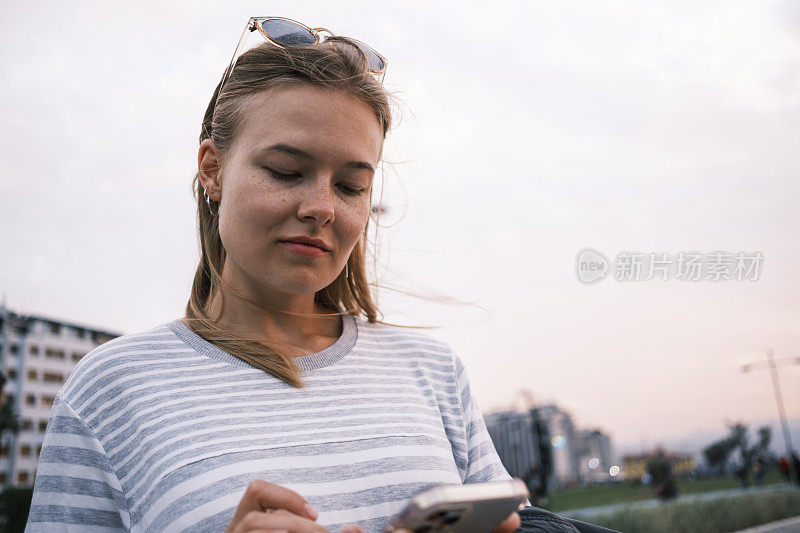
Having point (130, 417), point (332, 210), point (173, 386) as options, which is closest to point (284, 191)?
point (332, 210)

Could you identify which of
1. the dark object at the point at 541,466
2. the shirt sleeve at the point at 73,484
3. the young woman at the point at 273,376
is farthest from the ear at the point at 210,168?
the dark object at the point at 541,466

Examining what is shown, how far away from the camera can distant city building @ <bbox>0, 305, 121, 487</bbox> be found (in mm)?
82125

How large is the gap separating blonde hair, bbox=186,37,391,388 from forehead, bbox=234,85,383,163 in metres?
0.03

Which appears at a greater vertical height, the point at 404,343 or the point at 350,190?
the point at 350,190

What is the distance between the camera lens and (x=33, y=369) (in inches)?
3438

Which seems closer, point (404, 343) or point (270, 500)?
point (270, 500)

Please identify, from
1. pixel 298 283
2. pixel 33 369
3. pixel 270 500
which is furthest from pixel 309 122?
pixel 33 369

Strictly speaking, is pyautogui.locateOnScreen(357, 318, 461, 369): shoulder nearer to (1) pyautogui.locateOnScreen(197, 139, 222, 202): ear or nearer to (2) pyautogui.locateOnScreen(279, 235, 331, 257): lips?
(2) pyautogui.locateOnScreen(279, 235, 331, 257): lips

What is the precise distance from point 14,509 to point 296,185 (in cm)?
2585

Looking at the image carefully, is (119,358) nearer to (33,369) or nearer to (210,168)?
(210,168)

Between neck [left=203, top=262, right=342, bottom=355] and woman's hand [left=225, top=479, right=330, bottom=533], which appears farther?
neck [left=203, top=262, right=342, bottom=355]

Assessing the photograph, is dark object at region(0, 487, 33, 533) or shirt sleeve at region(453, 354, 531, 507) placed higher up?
shirt sleeve at region(453, 354, 531, 507)

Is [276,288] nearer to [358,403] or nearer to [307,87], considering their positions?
[358,403]

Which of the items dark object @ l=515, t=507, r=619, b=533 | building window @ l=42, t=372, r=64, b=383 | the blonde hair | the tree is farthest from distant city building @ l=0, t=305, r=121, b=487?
dark object @ l=515, t=507, r=619, b=533
